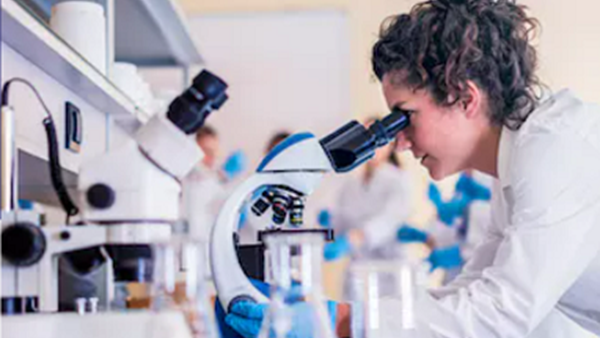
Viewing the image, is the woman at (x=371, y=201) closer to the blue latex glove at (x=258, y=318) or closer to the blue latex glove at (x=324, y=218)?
the blue latex glove at (x=324, y=218)

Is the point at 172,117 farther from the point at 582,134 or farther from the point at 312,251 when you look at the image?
the point at 582,134

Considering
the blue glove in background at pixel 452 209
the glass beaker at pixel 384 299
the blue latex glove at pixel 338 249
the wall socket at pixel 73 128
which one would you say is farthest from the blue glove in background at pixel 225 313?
the blue latex glove at pixel 338 249

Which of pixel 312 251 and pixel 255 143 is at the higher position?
pixel 255 143

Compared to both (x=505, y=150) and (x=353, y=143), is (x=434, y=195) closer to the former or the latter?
(x=505, y=150)

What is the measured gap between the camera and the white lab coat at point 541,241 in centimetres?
130

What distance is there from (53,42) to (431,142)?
70cm

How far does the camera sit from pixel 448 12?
1.59 metres

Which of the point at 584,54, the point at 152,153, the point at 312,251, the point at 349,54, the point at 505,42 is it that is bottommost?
the point at 312,251

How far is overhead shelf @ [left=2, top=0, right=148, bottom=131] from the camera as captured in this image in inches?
48.1

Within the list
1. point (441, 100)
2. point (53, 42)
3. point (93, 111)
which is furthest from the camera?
point (93, 111)

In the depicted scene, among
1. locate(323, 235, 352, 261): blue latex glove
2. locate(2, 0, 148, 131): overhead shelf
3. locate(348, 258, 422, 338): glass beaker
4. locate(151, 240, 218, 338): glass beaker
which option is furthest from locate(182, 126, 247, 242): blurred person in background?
locate(151, 240, 218, 338): glass beaker

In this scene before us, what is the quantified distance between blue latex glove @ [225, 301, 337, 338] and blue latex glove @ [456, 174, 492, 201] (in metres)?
2.54

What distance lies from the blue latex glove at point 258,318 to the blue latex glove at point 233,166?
155 inches

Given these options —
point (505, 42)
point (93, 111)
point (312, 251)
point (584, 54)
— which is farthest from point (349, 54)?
point (312, 251)
